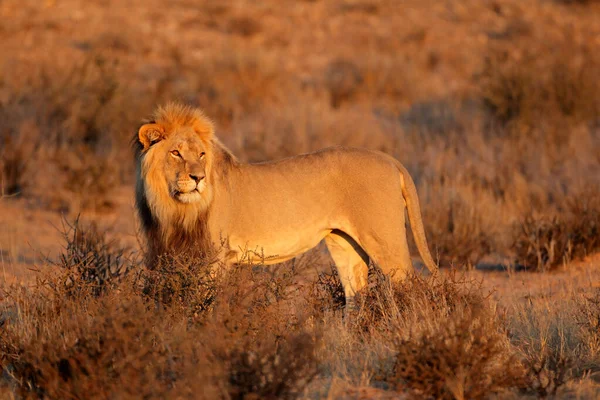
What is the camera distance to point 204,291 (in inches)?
211

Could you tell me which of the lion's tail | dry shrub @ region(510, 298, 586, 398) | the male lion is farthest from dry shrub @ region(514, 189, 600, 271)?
the male lion

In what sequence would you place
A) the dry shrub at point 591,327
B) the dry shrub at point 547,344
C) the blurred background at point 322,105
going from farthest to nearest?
the blurred background at point 322,105, the dry shrub at point 591,327, the dry shrub at point 547,344

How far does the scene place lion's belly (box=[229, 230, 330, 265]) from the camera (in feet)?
19.4

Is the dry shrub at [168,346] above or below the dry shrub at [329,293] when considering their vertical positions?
above

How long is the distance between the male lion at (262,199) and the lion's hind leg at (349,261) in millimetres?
17

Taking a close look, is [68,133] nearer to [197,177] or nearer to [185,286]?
[197,177]

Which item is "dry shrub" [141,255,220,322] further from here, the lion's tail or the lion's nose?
the lion's tail

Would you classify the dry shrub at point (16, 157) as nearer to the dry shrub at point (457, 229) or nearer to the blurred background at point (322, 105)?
the blurred background at point (322, 105)

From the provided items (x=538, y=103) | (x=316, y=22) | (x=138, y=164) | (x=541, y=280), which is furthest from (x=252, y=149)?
(x=316, y=22)

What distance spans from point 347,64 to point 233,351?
17223 millimetres

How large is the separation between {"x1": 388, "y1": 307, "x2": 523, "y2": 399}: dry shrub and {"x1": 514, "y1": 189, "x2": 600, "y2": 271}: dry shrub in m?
4.66

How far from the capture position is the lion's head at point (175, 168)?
18.7 ft

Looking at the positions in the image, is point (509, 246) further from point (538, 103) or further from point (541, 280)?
point (538, 103)

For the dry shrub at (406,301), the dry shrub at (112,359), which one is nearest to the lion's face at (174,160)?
the dry shrub at (112,359)
